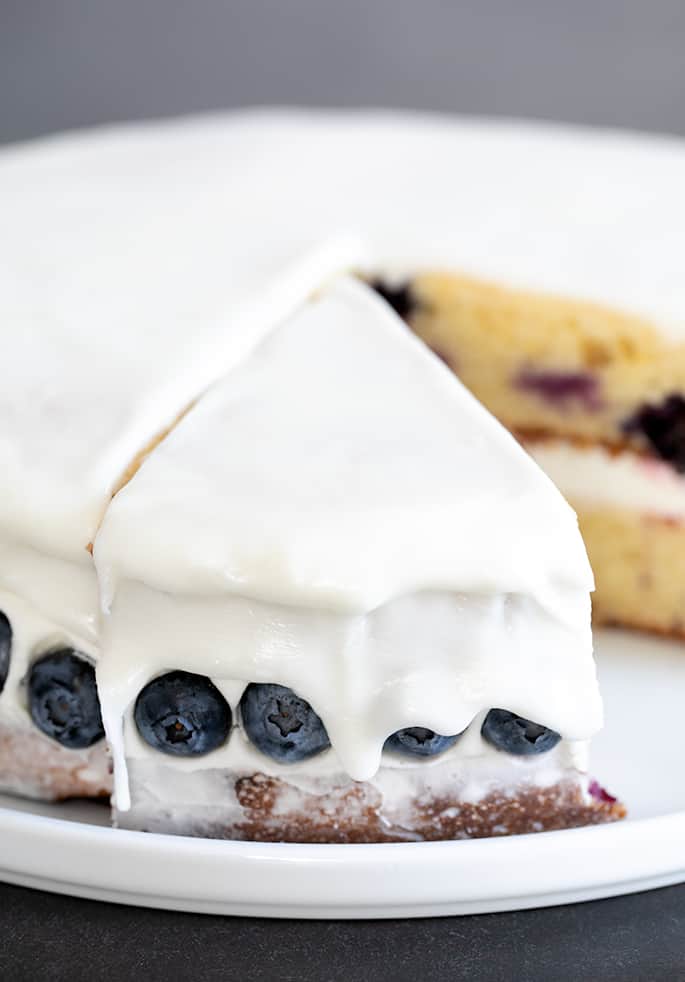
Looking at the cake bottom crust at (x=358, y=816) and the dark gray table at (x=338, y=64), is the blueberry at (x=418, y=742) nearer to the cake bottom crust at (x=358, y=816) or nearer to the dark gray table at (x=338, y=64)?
the cake bottom crust at (x=358, y=816)

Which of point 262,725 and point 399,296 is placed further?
point 399,296

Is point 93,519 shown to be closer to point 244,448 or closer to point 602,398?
point 244,448

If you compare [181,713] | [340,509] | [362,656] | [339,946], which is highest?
[340,509]

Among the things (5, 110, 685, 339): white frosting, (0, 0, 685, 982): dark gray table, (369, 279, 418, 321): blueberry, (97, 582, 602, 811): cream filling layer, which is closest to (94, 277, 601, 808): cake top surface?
(97, 582, 602, 811): cream filling layer

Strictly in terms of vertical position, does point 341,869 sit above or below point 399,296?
below

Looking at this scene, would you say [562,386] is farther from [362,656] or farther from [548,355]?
[362,656]

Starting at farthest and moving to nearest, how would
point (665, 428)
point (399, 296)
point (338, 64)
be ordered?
point (338, 64)
point (399, 296)
point (665, 428)

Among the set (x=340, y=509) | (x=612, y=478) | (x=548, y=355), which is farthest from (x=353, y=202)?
(x=340, y=509)

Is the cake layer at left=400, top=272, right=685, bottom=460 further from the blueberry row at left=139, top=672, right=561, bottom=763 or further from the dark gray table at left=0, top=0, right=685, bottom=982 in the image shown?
the dark gray table at left=0, top=0, right=685, bottom=982
